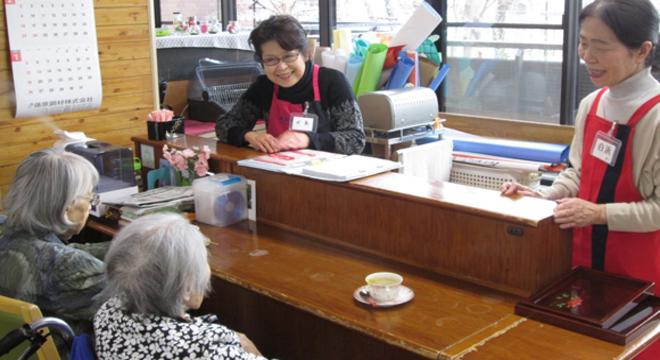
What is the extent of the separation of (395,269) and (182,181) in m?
1.30

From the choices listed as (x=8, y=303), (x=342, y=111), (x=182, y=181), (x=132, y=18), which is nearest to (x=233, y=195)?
(x=182, y=181)

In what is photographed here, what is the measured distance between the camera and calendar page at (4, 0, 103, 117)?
3531 mm

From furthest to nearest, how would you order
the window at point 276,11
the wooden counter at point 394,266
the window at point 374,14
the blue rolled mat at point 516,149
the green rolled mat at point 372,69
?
the window at point 276,11 < the window at point 374,14 < the green rolled mat at point 372,69 < the blue rolled mat at point 516,149 < the wooden counter at point 394,266

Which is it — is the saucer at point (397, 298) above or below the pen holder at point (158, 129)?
below

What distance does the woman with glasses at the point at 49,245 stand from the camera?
230 cm

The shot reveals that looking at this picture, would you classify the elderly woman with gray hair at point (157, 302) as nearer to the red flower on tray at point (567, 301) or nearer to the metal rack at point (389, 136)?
the red flower on tray at point (567, 301)

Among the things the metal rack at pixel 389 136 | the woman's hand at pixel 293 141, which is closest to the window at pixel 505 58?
the metal rack at pixel 389 136

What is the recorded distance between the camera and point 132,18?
400 centimetres

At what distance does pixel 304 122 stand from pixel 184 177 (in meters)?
0.58

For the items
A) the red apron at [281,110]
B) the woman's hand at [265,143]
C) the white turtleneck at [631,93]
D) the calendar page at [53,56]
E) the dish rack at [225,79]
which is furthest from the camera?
the dish rack at [225,79]

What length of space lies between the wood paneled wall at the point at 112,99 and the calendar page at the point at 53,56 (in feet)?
0.17

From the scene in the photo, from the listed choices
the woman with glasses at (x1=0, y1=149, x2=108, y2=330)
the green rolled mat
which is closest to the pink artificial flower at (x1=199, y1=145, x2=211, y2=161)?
the woman with glasses at (x1=0, y1=149, x2=108, y2=330)

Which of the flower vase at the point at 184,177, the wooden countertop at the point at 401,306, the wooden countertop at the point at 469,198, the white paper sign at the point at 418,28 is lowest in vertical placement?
the wooden countertop at the point at 401,306

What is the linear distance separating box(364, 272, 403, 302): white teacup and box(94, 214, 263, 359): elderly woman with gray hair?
1.44 ft
